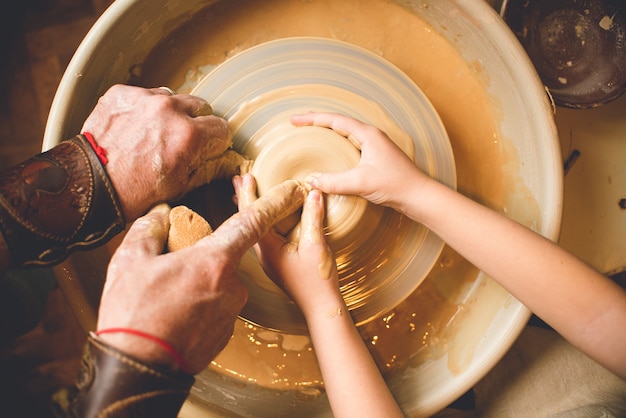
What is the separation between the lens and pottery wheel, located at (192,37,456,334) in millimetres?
1363

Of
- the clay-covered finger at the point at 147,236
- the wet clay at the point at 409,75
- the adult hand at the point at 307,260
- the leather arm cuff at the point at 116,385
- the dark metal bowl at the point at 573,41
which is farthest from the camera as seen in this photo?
the dark metal bowl at the point at 573,41

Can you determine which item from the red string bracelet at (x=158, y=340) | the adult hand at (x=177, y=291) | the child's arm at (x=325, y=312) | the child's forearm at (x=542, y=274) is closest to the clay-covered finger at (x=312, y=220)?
the child's arm at (x=325, y=312)

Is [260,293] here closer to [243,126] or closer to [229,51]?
[243,126]

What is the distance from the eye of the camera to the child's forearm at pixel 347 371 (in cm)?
109

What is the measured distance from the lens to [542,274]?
1.11 metres

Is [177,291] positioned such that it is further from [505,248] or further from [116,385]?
[505,248]

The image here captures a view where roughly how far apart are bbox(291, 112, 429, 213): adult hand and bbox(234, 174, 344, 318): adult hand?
7cm

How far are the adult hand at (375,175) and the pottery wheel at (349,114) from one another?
0.12 m

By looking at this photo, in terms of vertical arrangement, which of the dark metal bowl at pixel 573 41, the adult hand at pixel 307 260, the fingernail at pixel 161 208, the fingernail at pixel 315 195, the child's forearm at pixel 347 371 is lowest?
the child's forearm at pixel 347 371

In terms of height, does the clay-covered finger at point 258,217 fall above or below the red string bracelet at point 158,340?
above

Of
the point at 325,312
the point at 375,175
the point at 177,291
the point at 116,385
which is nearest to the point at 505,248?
the point at 375,175

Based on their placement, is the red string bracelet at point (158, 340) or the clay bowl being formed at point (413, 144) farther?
the clay bowl being formed at point (413, 144)

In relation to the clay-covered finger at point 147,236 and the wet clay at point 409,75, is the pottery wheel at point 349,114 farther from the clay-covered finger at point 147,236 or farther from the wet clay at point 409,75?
the clay-covered finger at point 147,236

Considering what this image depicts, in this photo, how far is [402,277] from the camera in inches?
55.6
